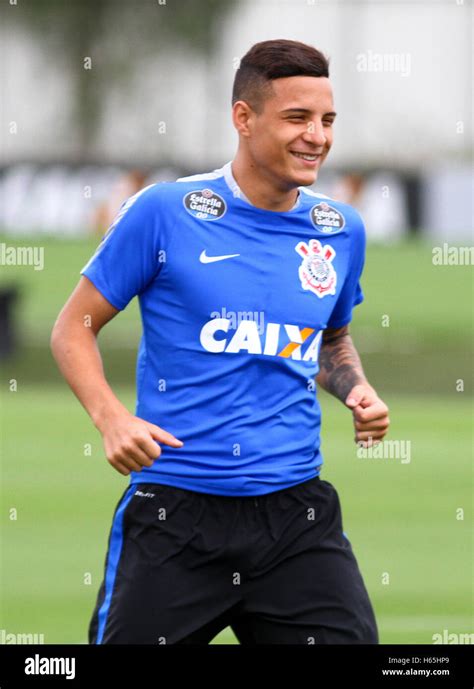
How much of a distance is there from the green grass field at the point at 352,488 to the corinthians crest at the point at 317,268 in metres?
3.29

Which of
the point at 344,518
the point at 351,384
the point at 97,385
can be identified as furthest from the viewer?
the point at 344,518

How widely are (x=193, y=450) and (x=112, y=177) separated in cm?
2923

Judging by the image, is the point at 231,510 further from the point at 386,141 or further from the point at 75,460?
the point at 386,141

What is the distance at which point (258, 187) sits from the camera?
5309mm

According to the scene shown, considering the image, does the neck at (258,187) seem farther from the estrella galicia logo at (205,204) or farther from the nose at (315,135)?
the nose at (315,135)

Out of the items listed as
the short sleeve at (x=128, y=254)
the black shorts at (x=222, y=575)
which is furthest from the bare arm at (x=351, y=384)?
the short sleeve at (x=128, y=254)

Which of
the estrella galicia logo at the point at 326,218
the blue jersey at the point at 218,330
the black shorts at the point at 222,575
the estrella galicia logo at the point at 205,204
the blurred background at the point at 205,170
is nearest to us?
the black shorts at the point at 222,575

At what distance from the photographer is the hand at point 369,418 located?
17.4ft

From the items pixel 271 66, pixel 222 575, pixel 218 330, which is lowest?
pixel 222 575

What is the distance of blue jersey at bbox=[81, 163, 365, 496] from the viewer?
5133mm

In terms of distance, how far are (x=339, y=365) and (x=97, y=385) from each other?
99 centimetres

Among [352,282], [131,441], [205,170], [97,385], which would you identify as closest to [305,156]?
[352,282]

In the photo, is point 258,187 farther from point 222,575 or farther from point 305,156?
point 222,575

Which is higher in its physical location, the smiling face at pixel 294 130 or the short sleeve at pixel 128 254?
the smiling face at pixel 294 130
